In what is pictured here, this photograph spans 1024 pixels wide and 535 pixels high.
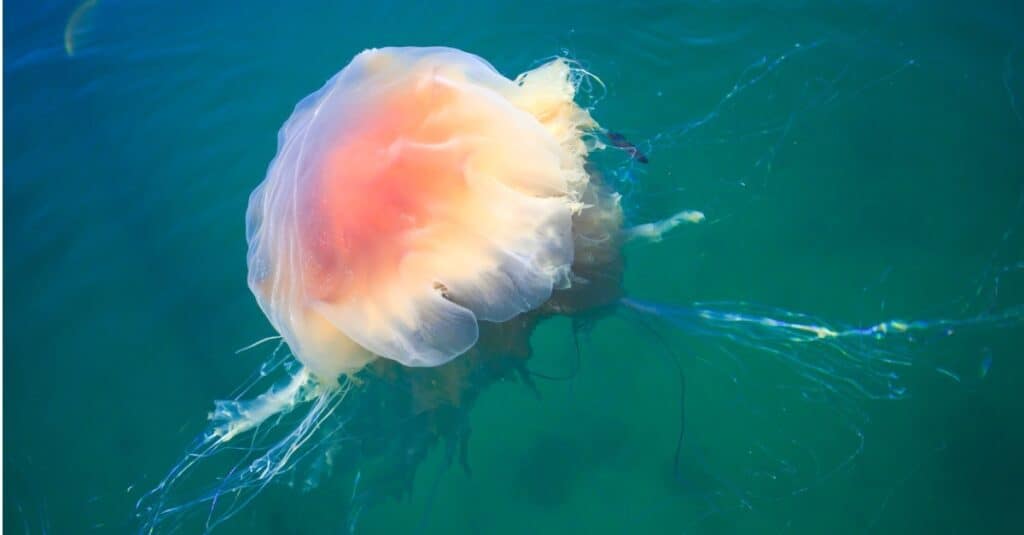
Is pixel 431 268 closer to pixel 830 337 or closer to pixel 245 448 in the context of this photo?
pixel 245 448

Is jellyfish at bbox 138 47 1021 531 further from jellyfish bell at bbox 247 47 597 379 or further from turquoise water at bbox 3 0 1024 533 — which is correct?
turquoise water at bbox 3 0 1024 533

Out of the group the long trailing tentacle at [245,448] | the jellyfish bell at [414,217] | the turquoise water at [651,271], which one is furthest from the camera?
the long trailing tentacle at [245,448]

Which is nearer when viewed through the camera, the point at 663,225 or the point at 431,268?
the point at 431,268

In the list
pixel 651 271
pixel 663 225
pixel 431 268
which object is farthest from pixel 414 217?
→ pixel 663 225

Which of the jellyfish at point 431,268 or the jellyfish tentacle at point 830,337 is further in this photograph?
the jellyfish tentacle at point 830,337

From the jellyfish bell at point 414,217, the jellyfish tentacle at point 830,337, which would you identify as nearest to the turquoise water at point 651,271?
the jellyfish tentacle at point 830,337

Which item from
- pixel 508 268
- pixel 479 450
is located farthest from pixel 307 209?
pixel 479 450

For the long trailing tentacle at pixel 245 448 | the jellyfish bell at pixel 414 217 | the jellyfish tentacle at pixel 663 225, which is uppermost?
the jellyfish bell at pixel 414 217

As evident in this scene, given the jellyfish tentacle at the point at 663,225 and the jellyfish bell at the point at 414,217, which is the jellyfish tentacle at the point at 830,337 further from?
the jellyfish bell at the point at 414,217
